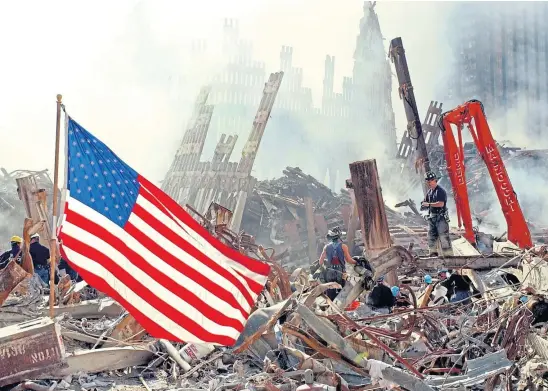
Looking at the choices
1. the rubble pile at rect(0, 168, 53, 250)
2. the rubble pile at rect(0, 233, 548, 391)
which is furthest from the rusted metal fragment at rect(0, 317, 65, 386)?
the rubble pile at rect(0, 168, 53, 250)

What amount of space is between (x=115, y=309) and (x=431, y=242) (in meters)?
5.31

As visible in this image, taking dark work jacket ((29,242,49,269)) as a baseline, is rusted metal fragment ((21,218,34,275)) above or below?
above

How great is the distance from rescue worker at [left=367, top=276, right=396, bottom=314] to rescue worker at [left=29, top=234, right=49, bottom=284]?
5.74m

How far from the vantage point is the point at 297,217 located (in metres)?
21.7

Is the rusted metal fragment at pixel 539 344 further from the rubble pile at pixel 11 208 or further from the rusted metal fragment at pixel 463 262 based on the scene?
the rubble pile at pixel 11 208

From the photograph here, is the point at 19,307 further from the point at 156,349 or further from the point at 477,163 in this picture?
the point at 477,163

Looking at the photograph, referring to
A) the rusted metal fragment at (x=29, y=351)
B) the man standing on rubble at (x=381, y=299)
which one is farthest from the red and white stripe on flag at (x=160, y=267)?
the man standing on rubble at (x=381, y=299)

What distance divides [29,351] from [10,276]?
1789 mm

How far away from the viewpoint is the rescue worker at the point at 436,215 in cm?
1141

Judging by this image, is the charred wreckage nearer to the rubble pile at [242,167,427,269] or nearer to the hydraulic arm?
the hydraulic arm

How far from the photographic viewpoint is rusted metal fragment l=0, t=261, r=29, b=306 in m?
7.80

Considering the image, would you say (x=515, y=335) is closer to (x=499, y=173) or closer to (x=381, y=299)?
(x=381, y=299)

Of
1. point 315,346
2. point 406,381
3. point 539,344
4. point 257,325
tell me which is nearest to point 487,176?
point 539,344

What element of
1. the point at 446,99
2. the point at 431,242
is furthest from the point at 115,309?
the point at 446,99
